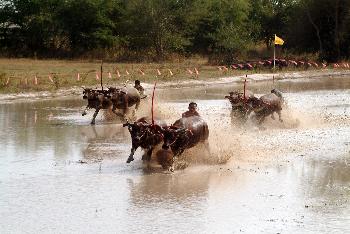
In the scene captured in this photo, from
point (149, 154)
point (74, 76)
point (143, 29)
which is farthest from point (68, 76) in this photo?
point (149, 154)

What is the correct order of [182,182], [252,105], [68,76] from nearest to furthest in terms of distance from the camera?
[182,182]
[252,105]
[68,76]

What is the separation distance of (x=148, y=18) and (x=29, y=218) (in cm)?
5301

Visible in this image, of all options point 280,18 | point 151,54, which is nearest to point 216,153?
point 151,54

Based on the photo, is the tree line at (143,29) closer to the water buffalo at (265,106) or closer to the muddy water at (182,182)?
the water buffalo at (265,106)

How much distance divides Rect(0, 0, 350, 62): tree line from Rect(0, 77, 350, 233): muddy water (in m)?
40.1

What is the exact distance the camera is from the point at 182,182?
14.5 metres

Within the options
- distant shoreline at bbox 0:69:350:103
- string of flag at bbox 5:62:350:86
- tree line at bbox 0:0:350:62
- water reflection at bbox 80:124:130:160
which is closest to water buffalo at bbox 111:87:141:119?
water reflection at bbox 80:124:130:160

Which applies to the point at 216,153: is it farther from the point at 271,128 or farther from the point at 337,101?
the point at 337,101

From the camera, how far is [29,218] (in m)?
11.8

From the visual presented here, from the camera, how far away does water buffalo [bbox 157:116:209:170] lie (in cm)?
1520

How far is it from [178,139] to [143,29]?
49763mm

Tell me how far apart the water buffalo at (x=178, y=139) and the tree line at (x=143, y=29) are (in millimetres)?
45540

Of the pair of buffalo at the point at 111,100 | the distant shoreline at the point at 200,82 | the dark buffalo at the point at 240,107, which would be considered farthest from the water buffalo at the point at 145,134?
the distant shoreline at the point at 200,82

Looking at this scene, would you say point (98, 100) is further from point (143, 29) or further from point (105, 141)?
point (143, 29)
